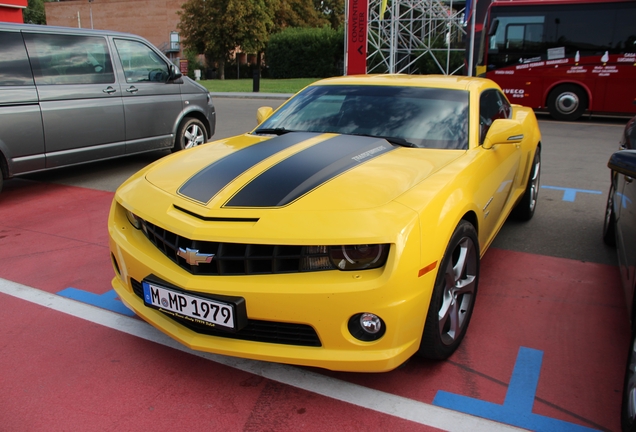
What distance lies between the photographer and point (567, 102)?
14.3 meters

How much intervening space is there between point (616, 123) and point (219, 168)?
1371 cm

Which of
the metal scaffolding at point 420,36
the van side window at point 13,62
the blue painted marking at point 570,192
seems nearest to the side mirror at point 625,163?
the blue painted marking at point 570,192

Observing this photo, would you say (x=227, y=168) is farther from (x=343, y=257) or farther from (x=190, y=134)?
(x=190, y=134)

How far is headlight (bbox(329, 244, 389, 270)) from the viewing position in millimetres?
2455

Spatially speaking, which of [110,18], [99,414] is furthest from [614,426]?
[110,18]

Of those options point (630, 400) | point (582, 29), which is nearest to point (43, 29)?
point (630, 400)

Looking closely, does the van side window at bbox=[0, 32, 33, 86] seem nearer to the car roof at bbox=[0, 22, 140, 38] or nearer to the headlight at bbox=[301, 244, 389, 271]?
the car roof at bbox=[0, 22, 140, 38]

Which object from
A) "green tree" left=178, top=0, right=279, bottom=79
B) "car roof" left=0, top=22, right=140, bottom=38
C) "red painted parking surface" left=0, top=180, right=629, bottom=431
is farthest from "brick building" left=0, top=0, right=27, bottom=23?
"green tree" left=178, top=0, right=279, bottom=79

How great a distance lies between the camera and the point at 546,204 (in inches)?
245

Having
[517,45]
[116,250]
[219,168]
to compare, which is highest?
[517,45]

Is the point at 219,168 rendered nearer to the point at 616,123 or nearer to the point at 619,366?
the point at 619,366

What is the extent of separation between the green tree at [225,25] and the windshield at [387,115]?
157ft

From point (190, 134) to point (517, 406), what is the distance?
686cm

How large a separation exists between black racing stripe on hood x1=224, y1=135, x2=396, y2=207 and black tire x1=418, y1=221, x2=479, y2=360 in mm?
727
